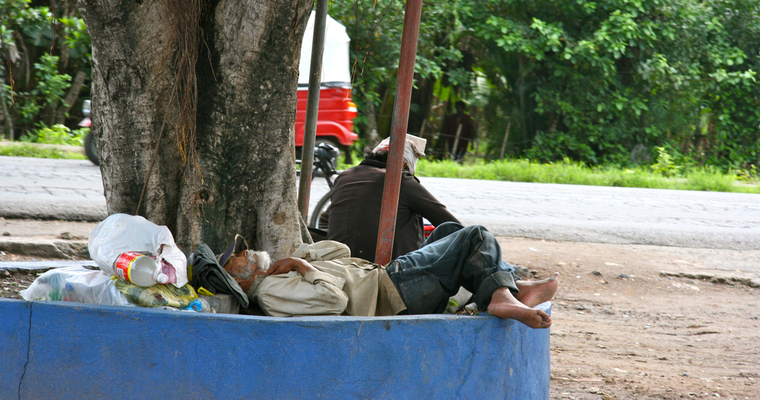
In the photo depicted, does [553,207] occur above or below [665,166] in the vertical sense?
below

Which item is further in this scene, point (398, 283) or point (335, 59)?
point (335, 59)

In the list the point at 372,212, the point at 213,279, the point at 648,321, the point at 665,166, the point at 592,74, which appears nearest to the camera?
the point at 213,279

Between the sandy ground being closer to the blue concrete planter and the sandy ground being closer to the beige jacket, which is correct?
the beige jacket

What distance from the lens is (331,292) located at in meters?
2.55

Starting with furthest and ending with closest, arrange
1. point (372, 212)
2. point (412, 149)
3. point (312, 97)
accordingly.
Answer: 1. point (312, 97)
2. point (412, 149)
3. point (372, 212)

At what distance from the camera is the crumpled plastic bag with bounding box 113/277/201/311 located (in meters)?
2.39

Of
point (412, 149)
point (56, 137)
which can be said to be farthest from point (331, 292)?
point (56, 137)

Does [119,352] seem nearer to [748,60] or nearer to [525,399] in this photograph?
[525,399]

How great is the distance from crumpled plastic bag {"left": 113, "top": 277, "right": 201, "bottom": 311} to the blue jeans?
890 mm

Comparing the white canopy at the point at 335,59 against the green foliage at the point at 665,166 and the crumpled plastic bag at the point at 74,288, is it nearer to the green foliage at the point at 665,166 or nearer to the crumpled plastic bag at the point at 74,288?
the green foliage at the point at 665,166

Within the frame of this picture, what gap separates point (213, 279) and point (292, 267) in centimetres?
33

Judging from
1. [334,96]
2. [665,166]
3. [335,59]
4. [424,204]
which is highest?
[335,59]

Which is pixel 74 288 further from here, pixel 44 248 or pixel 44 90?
pixel 44 90

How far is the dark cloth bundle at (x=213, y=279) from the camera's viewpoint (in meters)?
2.63
